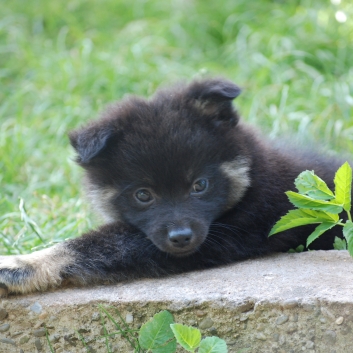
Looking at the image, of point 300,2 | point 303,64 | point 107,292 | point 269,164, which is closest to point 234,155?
point 269,164

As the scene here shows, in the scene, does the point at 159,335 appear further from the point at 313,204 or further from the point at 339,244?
the point at 339,244

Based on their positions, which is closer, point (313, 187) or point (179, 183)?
point (313, 187)

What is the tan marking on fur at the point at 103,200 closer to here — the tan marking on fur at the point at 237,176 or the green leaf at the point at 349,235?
the tan marking on fur at the point at 237,176

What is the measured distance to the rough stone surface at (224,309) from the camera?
3.39 m

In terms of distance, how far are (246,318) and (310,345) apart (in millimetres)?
354

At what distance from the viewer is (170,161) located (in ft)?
13.7

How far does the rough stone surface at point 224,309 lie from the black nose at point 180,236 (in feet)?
0.69

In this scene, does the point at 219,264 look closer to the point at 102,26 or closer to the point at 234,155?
the point at 234,155

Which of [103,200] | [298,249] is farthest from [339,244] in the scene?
[103,200]

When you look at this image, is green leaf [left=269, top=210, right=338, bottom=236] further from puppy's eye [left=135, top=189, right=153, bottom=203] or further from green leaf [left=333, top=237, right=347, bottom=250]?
puppy's eye [left=135, top=189, right=153, bottom=203]

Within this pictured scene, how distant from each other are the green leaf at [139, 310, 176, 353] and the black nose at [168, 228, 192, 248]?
67 centimetres

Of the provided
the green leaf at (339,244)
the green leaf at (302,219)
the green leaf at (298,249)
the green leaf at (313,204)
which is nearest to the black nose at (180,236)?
the green leaf at (302,219)

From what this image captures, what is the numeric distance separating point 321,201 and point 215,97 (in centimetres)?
109

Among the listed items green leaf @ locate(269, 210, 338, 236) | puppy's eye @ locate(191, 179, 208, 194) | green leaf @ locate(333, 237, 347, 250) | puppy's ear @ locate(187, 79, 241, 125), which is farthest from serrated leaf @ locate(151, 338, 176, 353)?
puppy's ear @ locate(187, 79, 241, 125)
